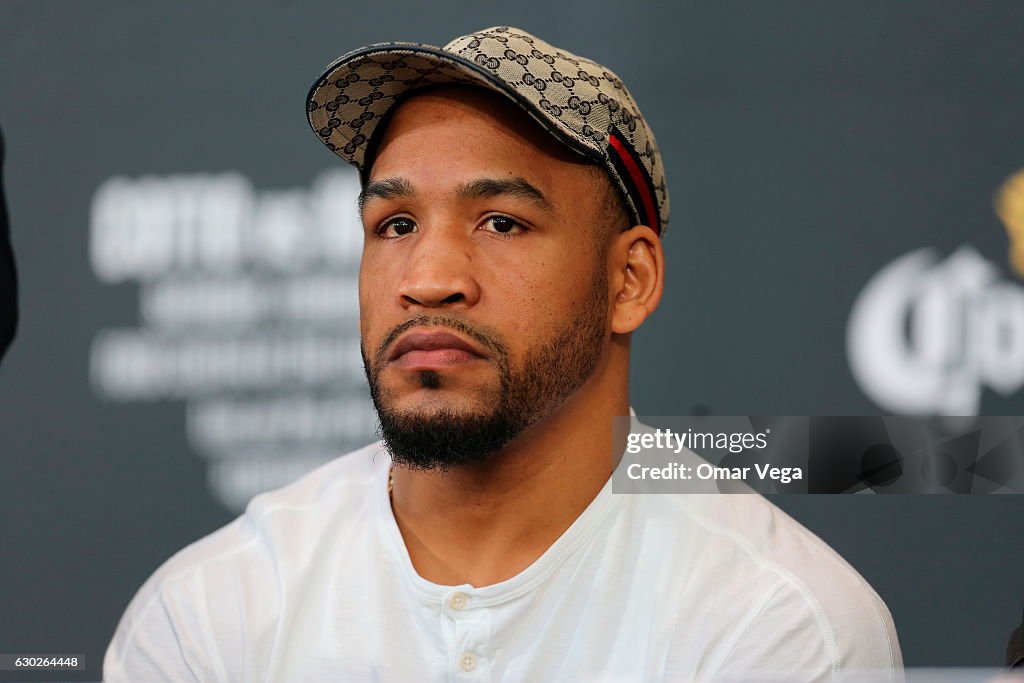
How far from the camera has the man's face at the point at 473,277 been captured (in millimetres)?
1248

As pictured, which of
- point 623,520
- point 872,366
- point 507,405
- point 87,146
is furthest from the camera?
point 87,146

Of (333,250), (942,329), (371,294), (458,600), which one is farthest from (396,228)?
(942,329)

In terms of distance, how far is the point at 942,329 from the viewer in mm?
1761

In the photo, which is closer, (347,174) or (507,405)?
(507,405)

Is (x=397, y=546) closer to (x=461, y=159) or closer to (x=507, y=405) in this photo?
(x=507, y=405)

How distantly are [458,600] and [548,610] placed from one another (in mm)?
112

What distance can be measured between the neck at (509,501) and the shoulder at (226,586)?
0.43 ft

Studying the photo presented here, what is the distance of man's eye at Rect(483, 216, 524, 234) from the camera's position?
1.30m

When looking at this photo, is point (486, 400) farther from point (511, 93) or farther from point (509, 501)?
point (511, 93)

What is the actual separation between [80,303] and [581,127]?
1.04 meters

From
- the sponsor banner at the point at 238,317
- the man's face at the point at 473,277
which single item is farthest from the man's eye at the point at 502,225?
the sponsor banner at the point at 238,317

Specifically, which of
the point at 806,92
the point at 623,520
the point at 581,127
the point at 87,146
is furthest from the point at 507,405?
the point at 87,146

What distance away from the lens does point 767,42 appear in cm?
181

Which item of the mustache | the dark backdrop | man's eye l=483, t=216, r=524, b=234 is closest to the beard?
the mustache
